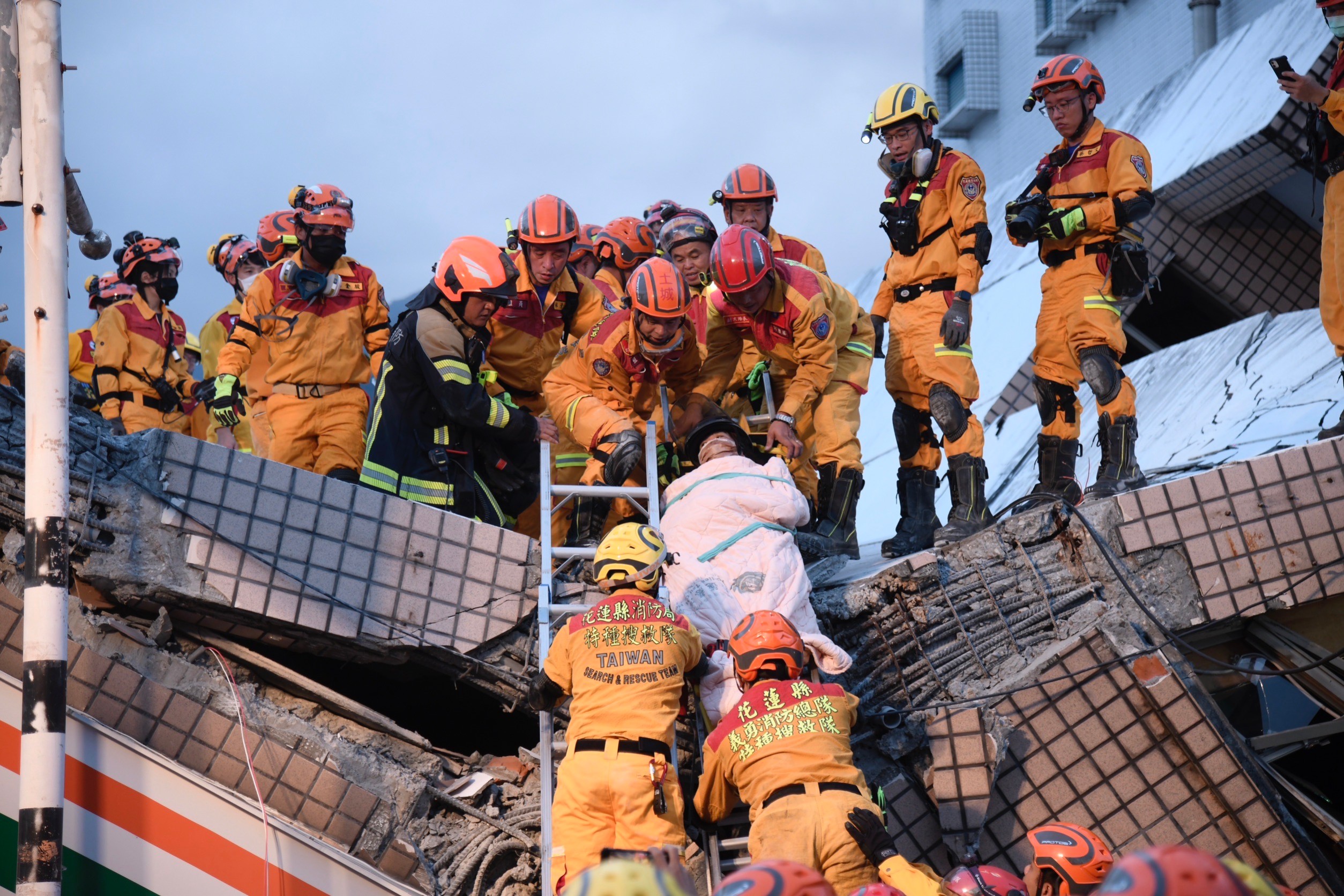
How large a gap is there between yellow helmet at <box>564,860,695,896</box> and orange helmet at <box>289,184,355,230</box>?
492cm

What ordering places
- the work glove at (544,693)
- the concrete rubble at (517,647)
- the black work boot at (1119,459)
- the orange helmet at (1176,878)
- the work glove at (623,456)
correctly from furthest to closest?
1. the black work boot at (1119,459)
2. the work glove at (623,456)
3. the concrete rubble at (517,647)
4. the work glove at (544,693)
5. the orange helmet at (1176,878)

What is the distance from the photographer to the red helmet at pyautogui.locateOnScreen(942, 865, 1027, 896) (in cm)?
388

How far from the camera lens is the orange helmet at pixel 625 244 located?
8.05 meters

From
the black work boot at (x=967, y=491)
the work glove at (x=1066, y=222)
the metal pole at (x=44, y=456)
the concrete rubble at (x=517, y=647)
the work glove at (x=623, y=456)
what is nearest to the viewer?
the metal pole at (x=44, y=456)

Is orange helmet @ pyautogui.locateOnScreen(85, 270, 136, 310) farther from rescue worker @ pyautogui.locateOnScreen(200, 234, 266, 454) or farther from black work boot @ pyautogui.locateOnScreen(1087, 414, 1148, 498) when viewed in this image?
black work boot @ pyautogui.locateOnScreen(1087, 414, 1148, 498)

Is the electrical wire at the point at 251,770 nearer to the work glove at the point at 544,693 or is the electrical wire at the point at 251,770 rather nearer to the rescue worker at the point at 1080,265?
the work glove at the point at 544,693

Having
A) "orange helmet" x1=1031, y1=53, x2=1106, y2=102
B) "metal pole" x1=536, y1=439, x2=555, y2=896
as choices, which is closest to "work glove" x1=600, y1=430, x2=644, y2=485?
"metal pole" x1=536, y1=439, x2=555, y2=896

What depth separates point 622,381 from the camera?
20.1 feet

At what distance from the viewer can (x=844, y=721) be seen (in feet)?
14.3

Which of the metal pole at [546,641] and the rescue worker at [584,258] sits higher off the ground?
the rescue worker at [584,258]

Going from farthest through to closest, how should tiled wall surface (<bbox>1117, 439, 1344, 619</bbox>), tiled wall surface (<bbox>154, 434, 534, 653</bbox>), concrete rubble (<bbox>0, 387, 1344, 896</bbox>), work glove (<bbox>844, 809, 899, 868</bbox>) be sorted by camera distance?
tiled wall surface (<bbox>1117, 439, 1344, 619</bbox>)
tiled wall surface (<bbox>154, 434, 534, 653</bbox>)
concrete rubble (<bbox>0, 387, 1344, 896</bbox>)
work glove (<bbox>844, 809, 899, 868</bbox>)

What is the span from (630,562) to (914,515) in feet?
8.03

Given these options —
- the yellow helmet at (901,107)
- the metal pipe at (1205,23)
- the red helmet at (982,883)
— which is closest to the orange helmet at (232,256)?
the yellow helmet at (901,107)

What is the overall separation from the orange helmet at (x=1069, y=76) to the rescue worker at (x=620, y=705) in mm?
3340
